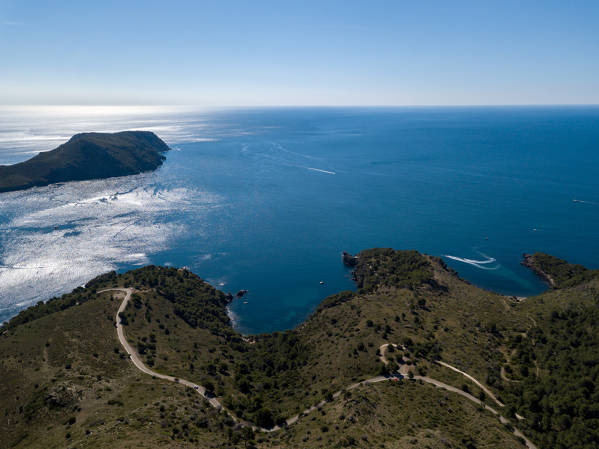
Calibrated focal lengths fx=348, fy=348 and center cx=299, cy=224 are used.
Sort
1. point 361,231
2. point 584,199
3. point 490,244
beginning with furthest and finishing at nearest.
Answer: point 584,199, point 361,231, point 490,244

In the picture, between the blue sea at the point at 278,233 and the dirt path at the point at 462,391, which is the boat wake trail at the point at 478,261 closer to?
the blue sea at the point at 278,233

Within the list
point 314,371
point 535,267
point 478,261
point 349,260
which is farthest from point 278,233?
point 535,267

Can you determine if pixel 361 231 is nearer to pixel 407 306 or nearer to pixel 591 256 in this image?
pixel 407 306

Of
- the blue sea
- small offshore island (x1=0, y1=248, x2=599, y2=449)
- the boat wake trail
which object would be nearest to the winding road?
small offshore island (x1=0, y1=248, x2=599, y2=449)

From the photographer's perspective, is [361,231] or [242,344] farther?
[361,231]

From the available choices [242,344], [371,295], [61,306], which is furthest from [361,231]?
[61,306]

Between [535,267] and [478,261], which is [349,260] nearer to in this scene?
[478,261]

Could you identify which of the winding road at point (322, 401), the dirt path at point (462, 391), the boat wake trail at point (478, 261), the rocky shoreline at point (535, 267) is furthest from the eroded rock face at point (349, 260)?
the rocky shoreline at point (535, 267)

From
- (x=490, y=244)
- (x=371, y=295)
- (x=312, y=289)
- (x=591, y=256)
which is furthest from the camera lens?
(x=490, y=244)
